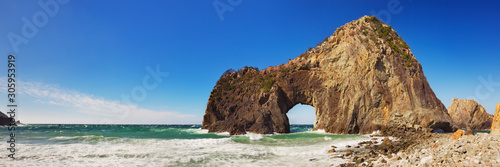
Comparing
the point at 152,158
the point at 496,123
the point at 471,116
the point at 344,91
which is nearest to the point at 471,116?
the point at 471,116

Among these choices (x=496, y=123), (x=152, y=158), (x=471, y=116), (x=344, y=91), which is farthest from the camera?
(x=471, y=116)

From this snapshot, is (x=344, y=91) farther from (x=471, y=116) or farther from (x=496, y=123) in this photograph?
(x=471, y=116)

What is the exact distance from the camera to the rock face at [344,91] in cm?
3078

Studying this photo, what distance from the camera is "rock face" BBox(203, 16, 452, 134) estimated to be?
30.8m

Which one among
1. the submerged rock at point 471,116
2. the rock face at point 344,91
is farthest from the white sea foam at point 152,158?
the submerged rock at point 471,116

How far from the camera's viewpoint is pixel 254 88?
1544 inches

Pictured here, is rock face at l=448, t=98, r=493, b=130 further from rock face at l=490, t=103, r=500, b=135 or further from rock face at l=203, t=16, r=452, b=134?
rock face at l=490, t=103, r=500, b=135

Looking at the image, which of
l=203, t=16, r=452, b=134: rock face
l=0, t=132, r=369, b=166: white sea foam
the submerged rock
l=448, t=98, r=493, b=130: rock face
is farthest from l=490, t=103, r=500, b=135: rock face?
l=448, t=98, r=493, b=130: rock face

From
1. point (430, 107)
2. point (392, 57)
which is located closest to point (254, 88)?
point (392, 57)

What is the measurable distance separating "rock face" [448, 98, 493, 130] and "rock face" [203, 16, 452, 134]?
1226 inches

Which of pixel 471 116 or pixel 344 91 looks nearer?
pixel 344 91

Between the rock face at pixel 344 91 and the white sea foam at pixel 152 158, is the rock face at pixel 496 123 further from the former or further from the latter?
the rock face at pixel 344 91

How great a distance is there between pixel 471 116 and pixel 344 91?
39.7m

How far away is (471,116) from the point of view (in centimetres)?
5300
